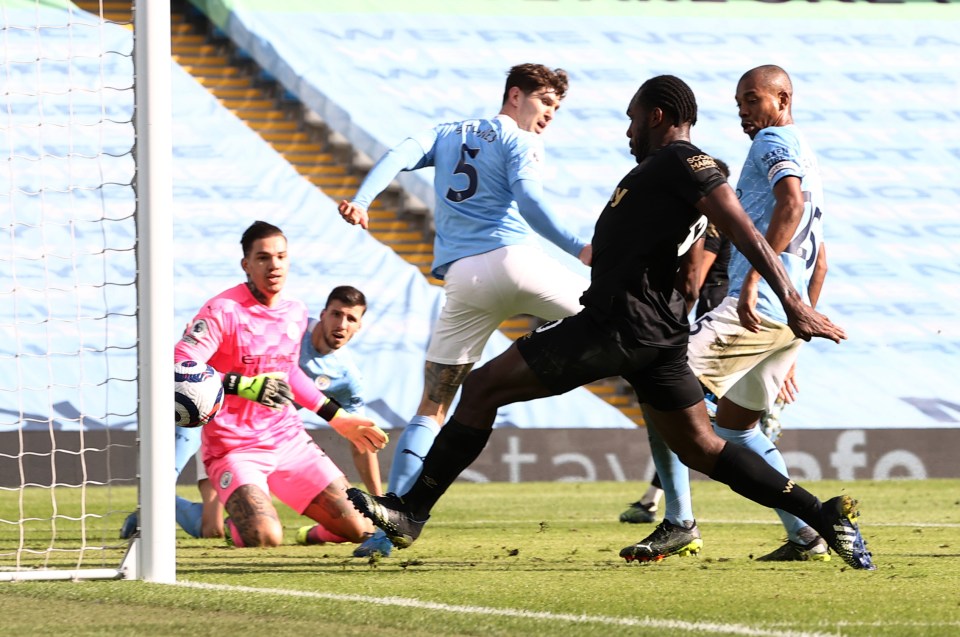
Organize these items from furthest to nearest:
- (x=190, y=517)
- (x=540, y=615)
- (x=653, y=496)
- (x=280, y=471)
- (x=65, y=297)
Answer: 1. (x=65, y=297)
2. (x=653, y=496)
3. (x=190, y=517)
4. (x=280, y=471)
5. (x=540, y=615)

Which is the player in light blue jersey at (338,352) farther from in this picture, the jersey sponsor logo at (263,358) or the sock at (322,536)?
the jersey sponsor logo at (263,358)

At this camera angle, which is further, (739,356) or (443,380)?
(443,380)

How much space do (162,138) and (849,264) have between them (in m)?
13.8

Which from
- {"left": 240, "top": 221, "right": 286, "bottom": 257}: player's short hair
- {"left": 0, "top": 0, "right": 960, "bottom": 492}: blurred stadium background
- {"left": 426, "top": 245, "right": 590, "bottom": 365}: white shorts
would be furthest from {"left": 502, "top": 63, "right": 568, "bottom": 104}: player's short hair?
{"left": 0, "top": 0, "right": 960, "bottom": 492}: blurred stadium background

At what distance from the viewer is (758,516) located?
8875 mm

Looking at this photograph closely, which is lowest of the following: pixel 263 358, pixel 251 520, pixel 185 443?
pixel 251 520

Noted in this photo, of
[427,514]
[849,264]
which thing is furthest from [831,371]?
[427,514]

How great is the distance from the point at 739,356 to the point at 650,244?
41.3 inches

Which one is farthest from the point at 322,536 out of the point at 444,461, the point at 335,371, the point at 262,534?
the point at 444,461

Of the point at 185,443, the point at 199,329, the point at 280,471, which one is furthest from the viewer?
the point at 280,471

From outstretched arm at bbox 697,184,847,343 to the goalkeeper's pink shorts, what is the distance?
10.1 feet

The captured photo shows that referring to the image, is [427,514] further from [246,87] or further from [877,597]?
[246,87]

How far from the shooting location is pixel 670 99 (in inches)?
203

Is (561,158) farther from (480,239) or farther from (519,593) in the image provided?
(519,593)
